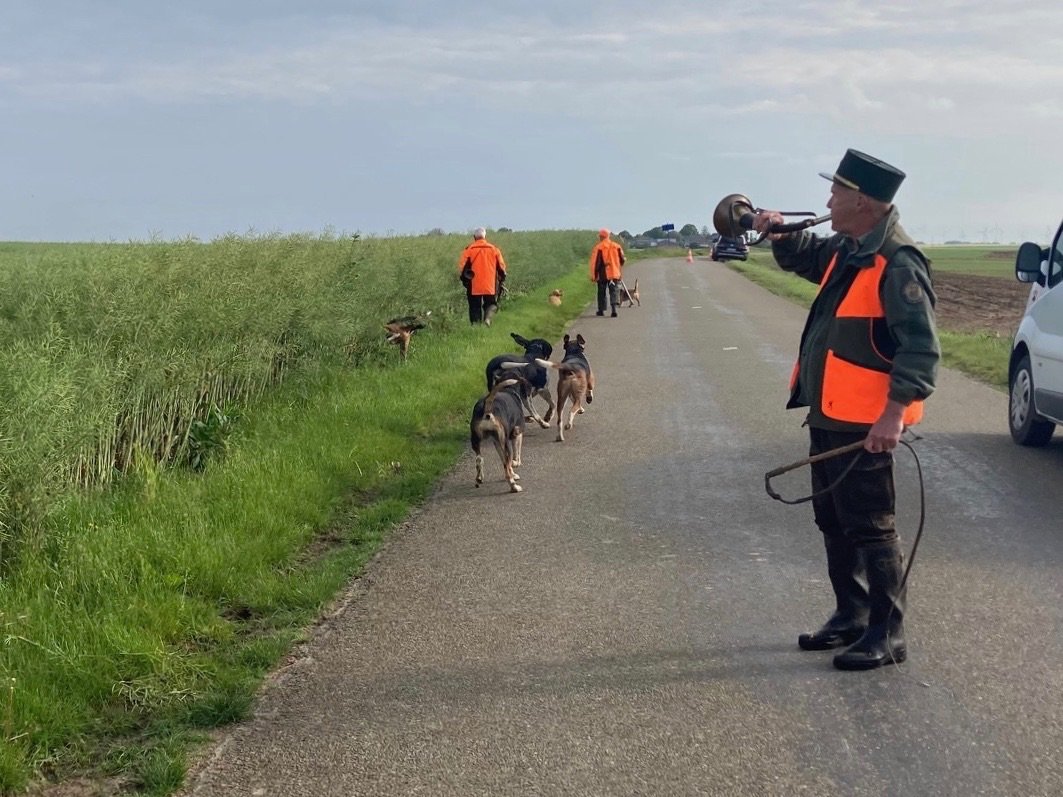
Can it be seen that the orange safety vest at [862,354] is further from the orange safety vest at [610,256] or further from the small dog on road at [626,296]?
the small dog on road at [626,296]

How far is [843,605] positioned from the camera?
5320 mm

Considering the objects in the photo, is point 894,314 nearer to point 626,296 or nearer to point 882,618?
point 882,618

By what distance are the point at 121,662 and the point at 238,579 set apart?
1.34 meters

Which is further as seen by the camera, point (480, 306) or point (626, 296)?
point (626, 296)

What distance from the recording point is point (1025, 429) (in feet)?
32.7

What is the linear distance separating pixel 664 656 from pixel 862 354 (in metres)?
1.60

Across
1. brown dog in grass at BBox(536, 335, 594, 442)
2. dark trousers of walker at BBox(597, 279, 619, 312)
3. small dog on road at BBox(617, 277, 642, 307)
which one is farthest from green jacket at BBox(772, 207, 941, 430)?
small dog on road at BBox(617, 277, 642, 307)

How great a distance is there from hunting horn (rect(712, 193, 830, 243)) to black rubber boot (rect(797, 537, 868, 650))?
57.8 inches

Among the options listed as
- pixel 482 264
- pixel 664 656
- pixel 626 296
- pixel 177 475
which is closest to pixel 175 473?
pixel 177 475

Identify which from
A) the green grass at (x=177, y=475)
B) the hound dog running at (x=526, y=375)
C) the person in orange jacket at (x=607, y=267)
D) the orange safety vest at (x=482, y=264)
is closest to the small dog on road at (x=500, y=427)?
the green grass at (x=177, y=475)

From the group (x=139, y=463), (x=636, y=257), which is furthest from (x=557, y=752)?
(x=636, y=257)

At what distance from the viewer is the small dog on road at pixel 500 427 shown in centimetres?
884

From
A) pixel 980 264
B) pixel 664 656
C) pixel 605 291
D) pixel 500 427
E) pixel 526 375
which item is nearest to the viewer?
pixel 664 656

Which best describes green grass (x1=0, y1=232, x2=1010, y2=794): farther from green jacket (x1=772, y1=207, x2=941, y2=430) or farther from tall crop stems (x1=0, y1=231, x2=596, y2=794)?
green jacket (x1=772, y1=207, x2=941, y2=430)
